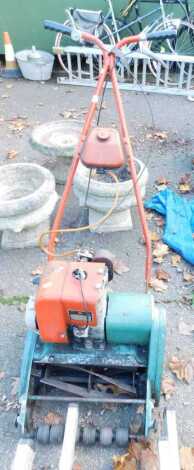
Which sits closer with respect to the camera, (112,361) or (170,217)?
(112,361)

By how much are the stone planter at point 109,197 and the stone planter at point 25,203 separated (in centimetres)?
27

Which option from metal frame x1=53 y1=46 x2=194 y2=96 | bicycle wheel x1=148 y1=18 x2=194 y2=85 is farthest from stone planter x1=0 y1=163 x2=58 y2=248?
bicycle wheel x1=148 y1=18 x2=194 y2=85

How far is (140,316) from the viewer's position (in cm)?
258

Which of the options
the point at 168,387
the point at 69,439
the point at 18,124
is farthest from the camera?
the point at 18,124

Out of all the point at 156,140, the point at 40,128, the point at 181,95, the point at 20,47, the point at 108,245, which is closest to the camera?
the point at 108,245

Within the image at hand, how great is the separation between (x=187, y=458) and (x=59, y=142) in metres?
3.14

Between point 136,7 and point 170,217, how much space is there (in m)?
4.58

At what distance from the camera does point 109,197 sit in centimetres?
389

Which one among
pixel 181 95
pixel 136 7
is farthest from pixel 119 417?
pixel 136 7

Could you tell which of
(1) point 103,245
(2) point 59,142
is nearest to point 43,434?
(1) point 103,245

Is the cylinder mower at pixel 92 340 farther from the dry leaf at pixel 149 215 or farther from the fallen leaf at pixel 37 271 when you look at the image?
the dry leaf at pixel 149 215

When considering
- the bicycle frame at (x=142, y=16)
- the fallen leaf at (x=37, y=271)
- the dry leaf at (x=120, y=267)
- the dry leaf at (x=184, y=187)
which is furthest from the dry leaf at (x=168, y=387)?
the bicycle frame at (x=142, y=16)

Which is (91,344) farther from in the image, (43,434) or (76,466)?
(76,466)

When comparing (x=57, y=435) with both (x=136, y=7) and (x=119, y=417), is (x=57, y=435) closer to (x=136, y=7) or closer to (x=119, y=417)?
(x=119, y=417)
